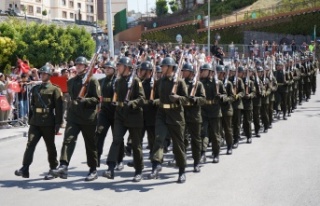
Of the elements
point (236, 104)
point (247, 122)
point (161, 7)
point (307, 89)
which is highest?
point (161, 7)

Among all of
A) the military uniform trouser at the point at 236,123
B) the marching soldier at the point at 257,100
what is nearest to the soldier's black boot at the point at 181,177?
the military uniform trouser at the point at 236,123

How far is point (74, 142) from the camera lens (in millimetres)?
9062

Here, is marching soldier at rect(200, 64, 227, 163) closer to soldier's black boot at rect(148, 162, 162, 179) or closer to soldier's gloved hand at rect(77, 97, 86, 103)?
soldier's black boot at rect(148, 162, 162, 179)

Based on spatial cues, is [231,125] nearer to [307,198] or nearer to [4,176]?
[307,198]

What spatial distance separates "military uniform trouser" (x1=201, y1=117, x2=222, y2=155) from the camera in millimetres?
10633

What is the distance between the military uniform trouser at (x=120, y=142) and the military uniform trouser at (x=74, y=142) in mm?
301

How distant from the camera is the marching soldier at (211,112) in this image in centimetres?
1066

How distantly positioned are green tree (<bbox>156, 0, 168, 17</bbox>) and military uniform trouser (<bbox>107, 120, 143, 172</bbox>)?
2522 inches

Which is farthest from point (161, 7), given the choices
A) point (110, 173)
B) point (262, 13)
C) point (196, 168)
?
point (110, 173)

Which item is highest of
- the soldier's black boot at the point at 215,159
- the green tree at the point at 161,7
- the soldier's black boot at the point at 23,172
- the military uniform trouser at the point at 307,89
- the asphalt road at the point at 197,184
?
the green tree at the point at 161,7

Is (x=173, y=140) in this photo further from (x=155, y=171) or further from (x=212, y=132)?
(x=212, y=132)

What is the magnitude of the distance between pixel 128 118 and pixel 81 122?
2.65ft

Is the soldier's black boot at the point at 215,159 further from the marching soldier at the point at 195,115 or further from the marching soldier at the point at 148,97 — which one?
the marching soldier at the point at 148,97

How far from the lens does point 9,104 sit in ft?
50.9
